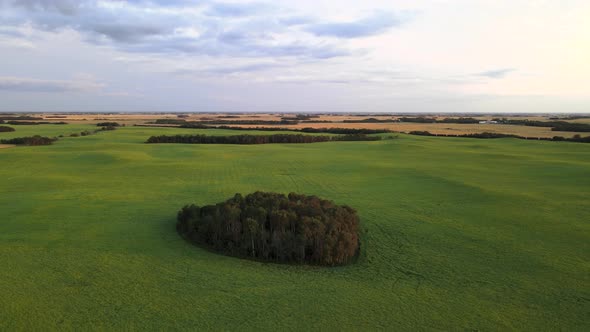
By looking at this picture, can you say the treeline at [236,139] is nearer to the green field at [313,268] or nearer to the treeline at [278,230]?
the green field at [313,268]

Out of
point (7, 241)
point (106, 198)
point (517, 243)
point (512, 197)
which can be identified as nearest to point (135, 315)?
point (7, 241)

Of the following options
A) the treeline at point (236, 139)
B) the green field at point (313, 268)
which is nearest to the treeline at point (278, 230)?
the green field at point (313, 268)

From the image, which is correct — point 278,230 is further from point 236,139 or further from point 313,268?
point 236,139

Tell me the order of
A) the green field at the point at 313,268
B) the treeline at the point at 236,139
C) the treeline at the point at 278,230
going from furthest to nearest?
the treeline at the point at 236,139 → the treeline at the point at 278,230 → the green field at the point at 313,268

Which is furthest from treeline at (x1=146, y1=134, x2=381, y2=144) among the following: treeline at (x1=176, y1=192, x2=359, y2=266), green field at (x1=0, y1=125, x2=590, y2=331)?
treeline at (x1=176, y1=192, x2=359, y2=266)

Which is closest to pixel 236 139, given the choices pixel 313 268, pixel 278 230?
pixel 278 230

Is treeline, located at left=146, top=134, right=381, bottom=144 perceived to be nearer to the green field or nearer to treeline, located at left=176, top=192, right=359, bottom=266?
the green field

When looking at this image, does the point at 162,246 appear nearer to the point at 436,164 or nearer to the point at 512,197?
the point at 512,197
